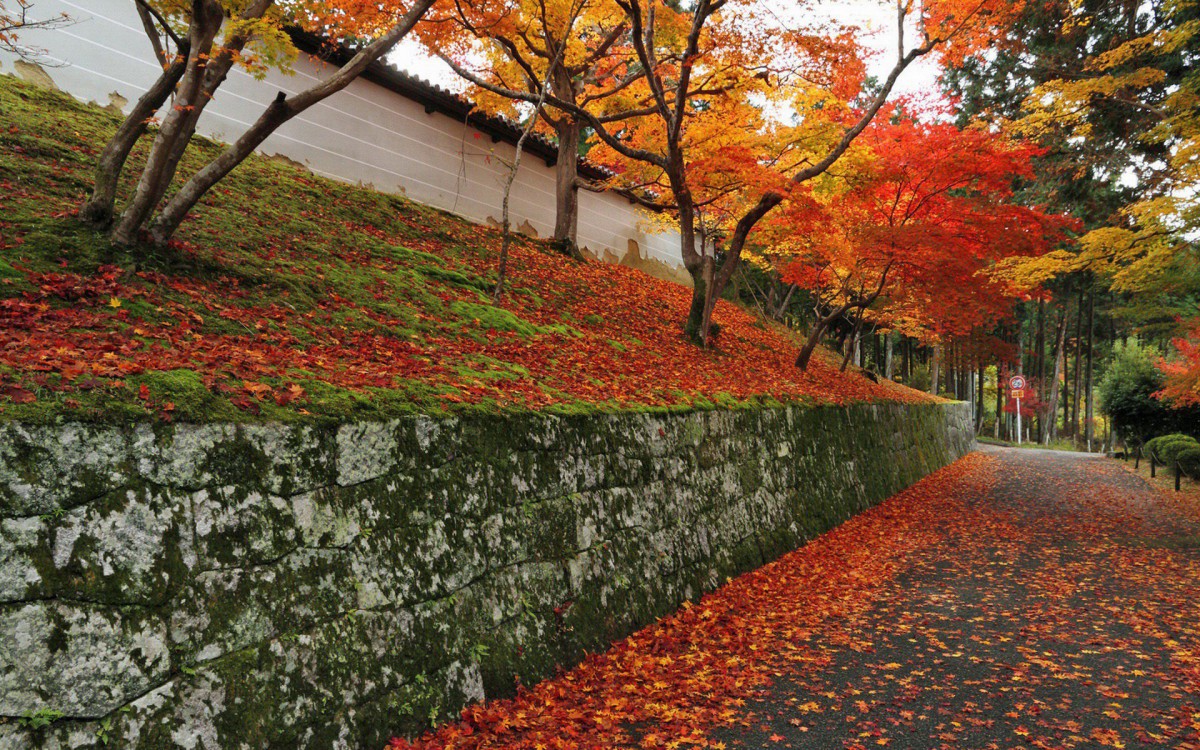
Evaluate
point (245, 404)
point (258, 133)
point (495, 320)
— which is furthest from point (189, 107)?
point (495, 320)

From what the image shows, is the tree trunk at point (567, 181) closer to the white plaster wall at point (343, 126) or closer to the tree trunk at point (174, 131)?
the white plaster wall at point (343, 126)

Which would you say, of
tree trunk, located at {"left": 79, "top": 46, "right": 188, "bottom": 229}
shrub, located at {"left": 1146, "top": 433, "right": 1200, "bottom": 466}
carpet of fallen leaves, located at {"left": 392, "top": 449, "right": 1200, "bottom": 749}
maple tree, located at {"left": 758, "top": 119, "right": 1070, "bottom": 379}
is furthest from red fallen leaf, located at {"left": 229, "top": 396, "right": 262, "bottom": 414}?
shrub, located at {"left": 1146, "top": 433, "right": 1200, "bottom": 466}

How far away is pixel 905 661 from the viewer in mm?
5461

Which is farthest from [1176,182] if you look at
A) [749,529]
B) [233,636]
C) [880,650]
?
[233,636]

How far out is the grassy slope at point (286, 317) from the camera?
3764 millimetres

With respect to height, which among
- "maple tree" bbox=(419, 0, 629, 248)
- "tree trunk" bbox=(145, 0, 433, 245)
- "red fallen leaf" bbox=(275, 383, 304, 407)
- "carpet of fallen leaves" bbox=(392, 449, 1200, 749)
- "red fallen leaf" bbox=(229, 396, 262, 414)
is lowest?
"carpet of fallen leaves" bbox=(392, 449, 1200, 749)

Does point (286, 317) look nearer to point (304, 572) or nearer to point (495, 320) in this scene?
point (495, 320)

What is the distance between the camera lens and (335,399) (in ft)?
13.7

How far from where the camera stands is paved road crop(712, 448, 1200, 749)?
425cm

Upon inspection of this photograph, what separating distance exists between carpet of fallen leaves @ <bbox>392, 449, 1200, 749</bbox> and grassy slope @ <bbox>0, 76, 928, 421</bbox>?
2.14m

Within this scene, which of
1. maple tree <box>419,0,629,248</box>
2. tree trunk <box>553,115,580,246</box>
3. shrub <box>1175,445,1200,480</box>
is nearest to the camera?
maple tree <box>419,0,629,248</box>

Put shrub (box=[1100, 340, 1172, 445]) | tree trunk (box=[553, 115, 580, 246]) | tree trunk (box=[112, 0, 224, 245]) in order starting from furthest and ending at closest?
shrub (box=[1100, 340, 1172, 445]) → tree trunk (box=[553, 115, 580, 246]) → tree trunk (box=[112, 0, 224, 245])

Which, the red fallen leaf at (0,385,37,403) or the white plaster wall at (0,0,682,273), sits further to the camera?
the white plaster wall at (0,0,682,273)

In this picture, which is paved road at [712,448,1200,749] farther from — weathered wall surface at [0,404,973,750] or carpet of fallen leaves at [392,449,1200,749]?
weathered wall surface at [0,404,973,750]
